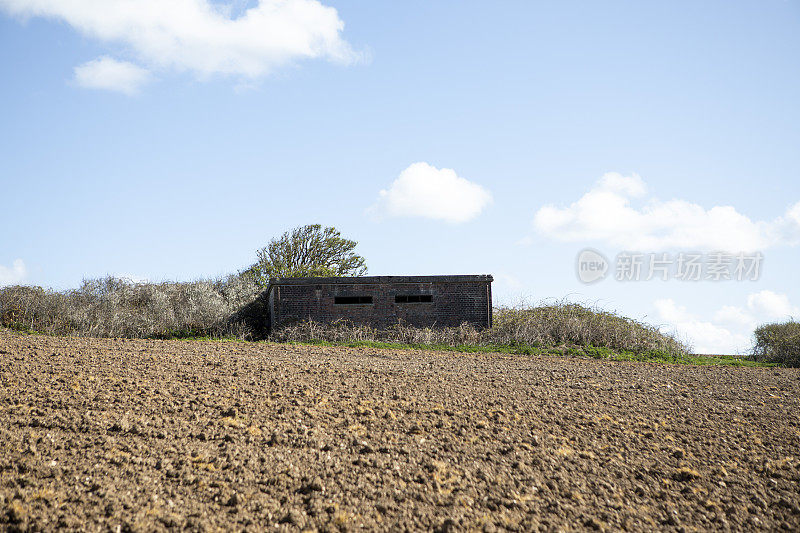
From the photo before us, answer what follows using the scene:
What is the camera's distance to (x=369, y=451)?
5215mm

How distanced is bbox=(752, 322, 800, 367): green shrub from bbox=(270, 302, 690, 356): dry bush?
2.52m

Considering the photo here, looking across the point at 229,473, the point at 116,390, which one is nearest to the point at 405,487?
the point at 229,473

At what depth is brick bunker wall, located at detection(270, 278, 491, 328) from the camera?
17.4 meters

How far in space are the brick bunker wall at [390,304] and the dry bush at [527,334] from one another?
317 millimetres

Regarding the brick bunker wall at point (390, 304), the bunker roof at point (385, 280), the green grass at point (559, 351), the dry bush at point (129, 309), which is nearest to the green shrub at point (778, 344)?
the green grass at point (559, 351)

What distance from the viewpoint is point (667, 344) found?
17.1 metres

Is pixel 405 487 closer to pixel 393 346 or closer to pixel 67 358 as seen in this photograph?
pixel 67 358

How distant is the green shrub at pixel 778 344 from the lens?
663 inches

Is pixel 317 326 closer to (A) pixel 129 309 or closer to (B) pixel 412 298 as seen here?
(B) pixel 412 298

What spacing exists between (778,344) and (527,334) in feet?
25.7

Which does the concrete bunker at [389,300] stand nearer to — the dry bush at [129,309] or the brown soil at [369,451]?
the dry bush at [129,309]

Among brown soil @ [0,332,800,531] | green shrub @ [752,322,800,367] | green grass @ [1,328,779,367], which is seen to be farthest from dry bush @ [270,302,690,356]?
brown soil @ [0,332,800,531]

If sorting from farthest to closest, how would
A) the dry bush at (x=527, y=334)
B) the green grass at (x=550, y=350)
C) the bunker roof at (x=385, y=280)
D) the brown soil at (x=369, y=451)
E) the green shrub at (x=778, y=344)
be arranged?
the bunker roof at (x=385, y=280)
the green shrub at (x=778, y=344)
the dry bush at (x=527, y=334)
the green grass at (x=550, y=350)
the brown soil at (x=369, y=451)

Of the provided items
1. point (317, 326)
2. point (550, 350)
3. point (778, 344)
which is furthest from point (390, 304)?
point (778, 344)
